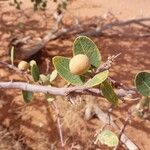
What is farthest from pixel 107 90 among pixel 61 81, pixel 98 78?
pixel 61 81

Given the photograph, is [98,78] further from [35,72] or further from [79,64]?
[35,72]

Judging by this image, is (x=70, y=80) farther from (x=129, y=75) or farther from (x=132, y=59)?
(x=132, y=59)

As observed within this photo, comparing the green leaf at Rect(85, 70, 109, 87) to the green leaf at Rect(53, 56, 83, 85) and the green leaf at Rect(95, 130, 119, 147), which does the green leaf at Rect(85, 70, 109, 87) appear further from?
the green leaf at Rect(95, 130, 119, 147)

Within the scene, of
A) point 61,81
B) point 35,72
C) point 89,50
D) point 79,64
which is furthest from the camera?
point 61,81

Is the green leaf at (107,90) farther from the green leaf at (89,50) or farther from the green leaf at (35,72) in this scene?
the green leaf at (35,72)

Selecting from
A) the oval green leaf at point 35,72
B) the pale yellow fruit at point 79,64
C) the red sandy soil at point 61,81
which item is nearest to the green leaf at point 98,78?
the pale yellow fruit at point 79,64

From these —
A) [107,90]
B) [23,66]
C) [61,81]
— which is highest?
[107,90]

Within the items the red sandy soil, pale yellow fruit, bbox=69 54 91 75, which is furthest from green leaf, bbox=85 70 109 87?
the red sandy soil

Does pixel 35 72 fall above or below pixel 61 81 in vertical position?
above
